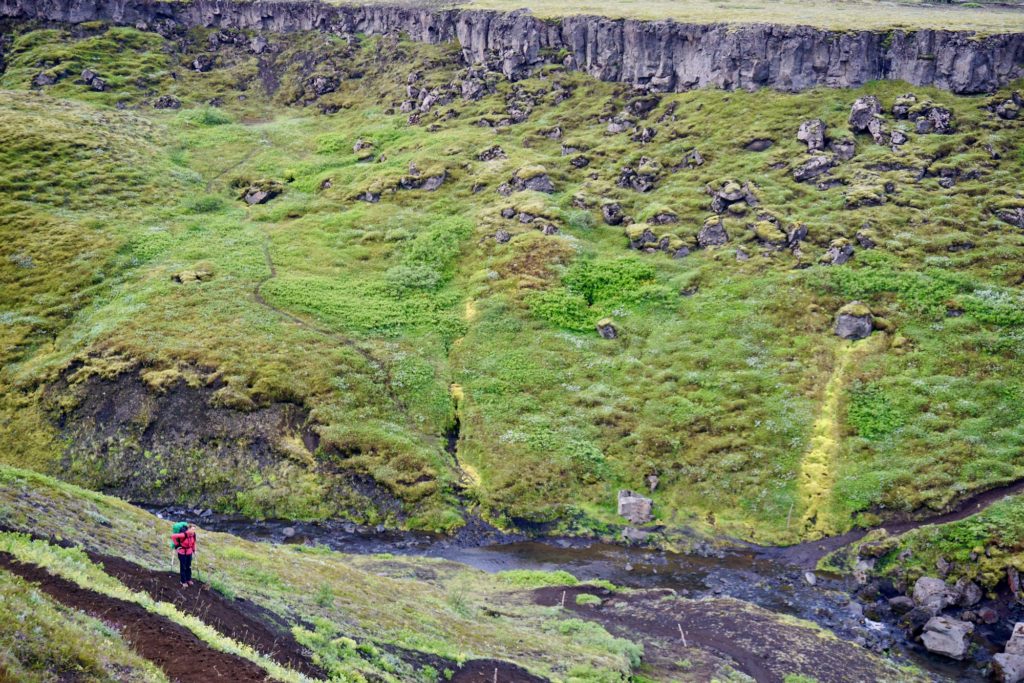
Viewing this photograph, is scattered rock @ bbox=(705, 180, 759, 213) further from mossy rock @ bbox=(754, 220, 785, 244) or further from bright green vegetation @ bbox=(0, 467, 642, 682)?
bright green vegetation @ bbox=(0, 467, 642, 682)

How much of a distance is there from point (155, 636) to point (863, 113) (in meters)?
90.6

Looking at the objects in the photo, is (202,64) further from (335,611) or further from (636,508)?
(335,611)

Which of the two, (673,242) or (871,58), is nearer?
(673,242)

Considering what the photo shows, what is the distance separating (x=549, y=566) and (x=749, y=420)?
20.4 meters

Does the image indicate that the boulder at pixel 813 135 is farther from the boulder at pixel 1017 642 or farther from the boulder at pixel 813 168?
the boulder at pixel 1017 642

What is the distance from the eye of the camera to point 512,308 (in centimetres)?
7625

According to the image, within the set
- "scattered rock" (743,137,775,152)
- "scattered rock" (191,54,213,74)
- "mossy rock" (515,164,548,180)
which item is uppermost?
"scattered rock" (191,54,213,74)

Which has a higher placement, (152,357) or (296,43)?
(296,43)

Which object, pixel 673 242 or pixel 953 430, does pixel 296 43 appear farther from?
pixel 953 430

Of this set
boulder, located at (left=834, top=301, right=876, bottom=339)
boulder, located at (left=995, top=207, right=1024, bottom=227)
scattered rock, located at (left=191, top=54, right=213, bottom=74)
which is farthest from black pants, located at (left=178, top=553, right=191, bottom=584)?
scattered rock, located at (left=191, top=54, right=213, bottom=74)

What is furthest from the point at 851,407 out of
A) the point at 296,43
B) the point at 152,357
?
the point at 296,43

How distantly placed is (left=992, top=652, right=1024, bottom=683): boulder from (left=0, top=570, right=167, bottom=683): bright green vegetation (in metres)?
39.4

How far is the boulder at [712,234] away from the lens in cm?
8112

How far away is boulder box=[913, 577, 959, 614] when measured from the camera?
45.5 m
